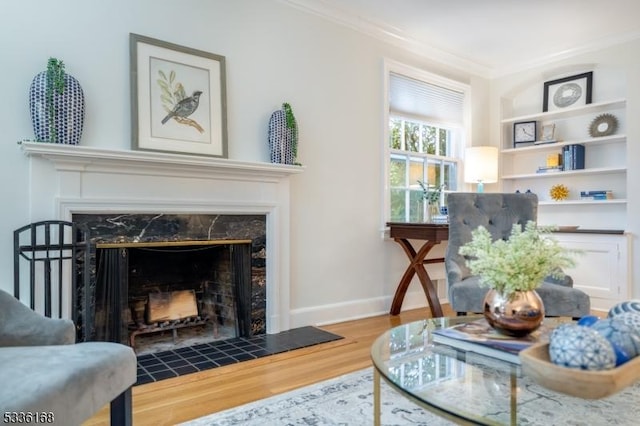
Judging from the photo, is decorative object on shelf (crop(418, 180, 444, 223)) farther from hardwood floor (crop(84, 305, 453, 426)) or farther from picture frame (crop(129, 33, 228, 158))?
picture frame (crop(129, 33, 228, 158))

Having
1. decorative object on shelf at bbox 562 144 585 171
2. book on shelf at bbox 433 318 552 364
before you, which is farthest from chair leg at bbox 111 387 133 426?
decorative object on shelf at bbox 562 144 585 171

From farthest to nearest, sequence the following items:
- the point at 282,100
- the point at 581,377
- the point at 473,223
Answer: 1. the point at 282,100
2. the point at 473,223
3. the point at 581,377

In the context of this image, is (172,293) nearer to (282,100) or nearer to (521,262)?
(282,100)

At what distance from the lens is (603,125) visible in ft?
13.3

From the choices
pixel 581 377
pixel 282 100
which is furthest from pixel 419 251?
pixel 581 377

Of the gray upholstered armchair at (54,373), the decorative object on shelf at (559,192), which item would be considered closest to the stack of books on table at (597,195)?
the decorative object on shelf at (559,192)

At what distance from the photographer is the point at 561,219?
4.42 meters

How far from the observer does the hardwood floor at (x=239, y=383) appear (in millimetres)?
1846

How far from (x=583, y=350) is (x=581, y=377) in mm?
73

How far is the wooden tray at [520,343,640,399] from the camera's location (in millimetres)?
989

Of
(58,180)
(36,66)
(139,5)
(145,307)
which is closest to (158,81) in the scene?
(139,5)

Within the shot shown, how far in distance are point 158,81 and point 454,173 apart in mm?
3112

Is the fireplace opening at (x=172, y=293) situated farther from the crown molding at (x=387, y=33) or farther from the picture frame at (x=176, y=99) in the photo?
the crown molding at (x=387, y=33)

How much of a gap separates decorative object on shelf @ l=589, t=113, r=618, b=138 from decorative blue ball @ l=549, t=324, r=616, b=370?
370 cm
